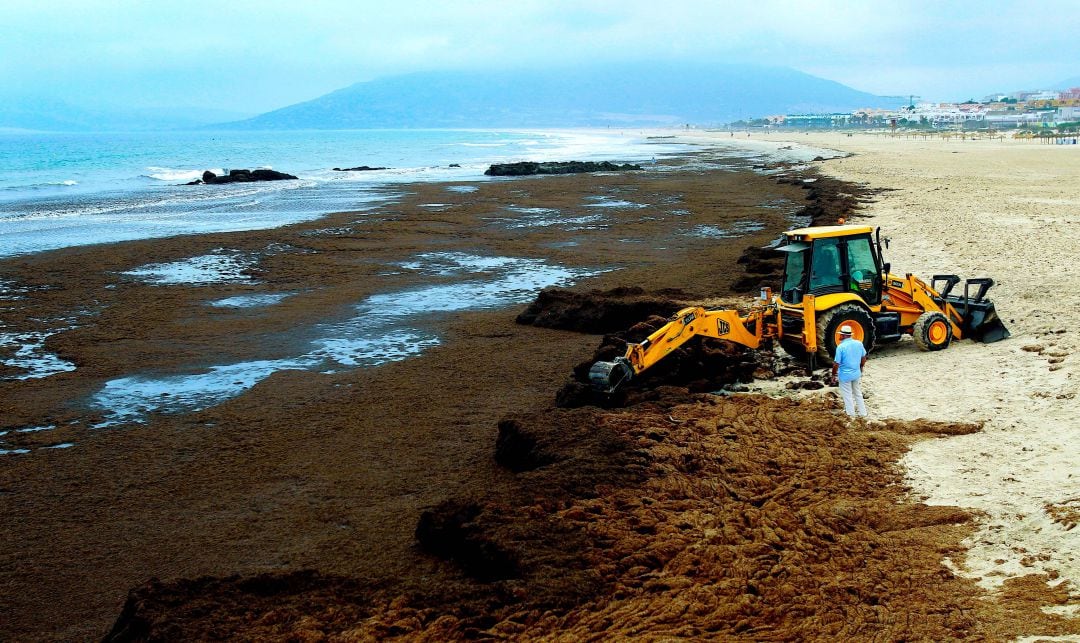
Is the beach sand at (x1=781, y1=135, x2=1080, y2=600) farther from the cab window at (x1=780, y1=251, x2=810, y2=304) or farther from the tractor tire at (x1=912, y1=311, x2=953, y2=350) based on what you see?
the cab window at (x1=780, y1=251, x2=810, y2=304)

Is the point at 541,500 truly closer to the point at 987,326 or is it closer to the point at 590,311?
the point at 987,326

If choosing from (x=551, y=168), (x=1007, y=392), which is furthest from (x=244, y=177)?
(x=1007, y=392)

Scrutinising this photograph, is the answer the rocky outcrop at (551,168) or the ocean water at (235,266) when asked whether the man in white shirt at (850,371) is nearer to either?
the ocean water at (235,266)

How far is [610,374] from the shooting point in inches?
404

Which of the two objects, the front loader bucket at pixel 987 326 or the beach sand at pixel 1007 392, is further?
the front loader bucket at pixel 987 326

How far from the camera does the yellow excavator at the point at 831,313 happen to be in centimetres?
1095

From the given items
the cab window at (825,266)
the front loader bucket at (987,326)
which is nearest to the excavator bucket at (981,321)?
the front loader bucket at (987,326)

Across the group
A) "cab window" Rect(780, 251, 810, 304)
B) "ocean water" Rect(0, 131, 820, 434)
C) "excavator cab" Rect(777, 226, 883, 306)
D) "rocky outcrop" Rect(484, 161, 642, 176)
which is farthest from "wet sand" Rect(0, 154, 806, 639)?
"rocky outcrop" Rect(484, 161, 642, 176)

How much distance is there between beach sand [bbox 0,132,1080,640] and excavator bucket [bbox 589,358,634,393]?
491mm

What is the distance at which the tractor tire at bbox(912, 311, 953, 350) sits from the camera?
38.4ft

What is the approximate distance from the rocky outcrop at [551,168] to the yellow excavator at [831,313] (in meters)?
44.9

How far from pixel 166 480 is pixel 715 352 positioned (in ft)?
21.7

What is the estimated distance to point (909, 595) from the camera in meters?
5.81

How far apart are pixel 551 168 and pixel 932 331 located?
4794 cm
